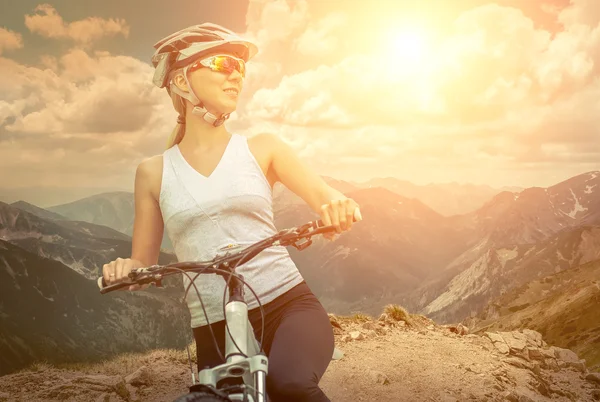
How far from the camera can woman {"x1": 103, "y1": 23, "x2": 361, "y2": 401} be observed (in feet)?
9.52

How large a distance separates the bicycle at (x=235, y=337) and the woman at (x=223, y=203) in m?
0.18

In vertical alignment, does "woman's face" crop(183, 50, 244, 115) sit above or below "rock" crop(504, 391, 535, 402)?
above

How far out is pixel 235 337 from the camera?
2.58 metres

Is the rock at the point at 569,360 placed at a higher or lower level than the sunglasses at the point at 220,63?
lower

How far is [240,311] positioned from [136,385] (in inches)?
252

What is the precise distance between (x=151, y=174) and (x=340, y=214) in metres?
1.60

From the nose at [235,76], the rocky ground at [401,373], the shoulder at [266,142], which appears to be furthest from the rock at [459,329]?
the nose at [235,76]

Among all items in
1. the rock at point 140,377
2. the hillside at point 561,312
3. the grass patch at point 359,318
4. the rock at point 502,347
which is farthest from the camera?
the hillside at point 561,312

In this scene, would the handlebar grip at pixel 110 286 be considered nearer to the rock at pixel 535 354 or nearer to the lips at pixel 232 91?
the lips at pixel 232 91

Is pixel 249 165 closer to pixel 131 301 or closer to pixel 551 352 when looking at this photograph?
pixel 551 352

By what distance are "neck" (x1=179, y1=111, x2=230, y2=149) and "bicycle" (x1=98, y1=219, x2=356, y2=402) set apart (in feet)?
3.73

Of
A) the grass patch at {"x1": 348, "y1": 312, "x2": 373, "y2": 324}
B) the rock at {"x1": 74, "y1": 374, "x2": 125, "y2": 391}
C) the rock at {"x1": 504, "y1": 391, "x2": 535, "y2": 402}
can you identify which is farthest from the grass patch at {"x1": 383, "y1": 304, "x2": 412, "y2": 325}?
the rock at {"x1": 74, "y1": 374, "x2": 125, "y2": 391}

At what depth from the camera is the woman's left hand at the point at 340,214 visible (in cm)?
271

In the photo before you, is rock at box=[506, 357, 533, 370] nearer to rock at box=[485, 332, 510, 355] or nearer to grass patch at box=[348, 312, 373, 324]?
rock at box=[485, 332, 510, 355]
